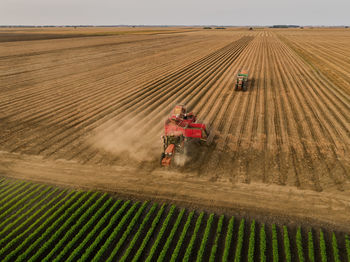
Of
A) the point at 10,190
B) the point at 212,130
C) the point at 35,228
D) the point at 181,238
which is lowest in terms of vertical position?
the point at 35,228

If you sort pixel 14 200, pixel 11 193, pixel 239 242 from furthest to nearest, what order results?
pixel 11 193
pixel 14 200
pixel 239 242

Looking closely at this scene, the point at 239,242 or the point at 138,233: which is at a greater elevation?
the point at 239,242

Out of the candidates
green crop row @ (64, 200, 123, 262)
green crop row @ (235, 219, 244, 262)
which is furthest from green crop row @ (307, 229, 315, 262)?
green crop row @ (64, 200, 123, 262)

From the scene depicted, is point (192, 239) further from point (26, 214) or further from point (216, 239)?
point (26, 214)

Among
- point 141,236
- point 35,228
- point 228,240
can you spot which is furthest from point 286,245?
point 35,228

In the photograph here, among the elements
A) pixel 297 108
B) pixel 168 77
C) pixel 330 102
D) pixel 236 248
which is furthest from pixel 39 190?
pixel 330 102

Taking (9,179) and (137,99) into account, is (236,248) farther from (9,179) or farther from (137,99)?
(137,99)

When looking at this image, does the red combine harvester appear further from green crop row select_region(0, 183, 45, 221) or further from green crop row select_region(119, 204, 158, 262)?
green crop row select_region(0, 183, 45, 221)

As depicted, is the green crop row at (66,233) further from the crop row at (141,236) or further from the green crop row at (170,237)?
the green crop row at (170,237)
